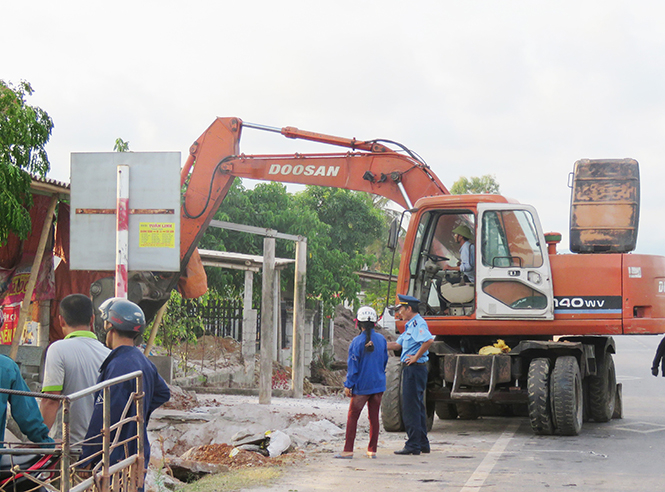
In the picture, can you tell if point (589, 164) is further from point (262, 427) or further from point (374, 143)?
point (262, 427)

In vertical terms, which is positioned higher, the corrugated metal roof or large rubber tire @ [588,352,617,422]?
the corrugated metal roof

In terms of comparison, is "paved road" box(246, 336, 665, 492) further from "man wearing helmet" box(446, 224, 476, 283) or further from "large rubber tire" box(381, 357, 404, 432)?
"man wearing helmet" box(446, 224, 476, 283)

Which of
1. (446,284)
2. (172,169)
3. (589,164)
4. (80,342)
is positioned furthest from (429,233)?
(80,342)

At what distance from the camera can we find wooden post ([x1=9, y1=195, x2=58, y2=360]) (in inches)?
412

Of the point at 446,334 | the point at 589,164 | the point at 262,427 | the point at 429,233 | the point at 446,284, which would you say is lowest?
the point at 262,427

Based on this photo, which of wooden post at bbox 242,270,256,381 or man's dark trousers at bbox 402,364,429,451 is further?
wooden post at bbox 242,270,256,381

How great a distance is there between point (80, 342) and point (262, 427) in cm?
619

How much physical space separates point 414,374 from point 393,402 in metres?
1.70

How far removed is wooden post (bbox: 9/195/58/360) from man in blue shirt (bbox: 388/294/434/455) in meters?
4.84

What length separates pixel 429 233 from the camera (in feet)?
38.7

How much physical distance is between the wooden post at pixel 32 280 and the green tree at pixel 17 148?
1930mm

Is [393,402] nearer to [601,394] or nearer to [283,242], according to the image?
[601,394]

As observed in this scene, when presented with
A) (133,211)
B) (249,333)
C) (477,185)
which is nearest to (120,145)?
(249,333)

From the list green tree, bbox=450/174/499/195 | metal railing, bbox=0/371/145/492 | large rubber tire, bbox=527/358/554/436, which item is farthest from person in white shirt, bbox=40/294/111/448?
green tree, bbox=450/174/499/195
